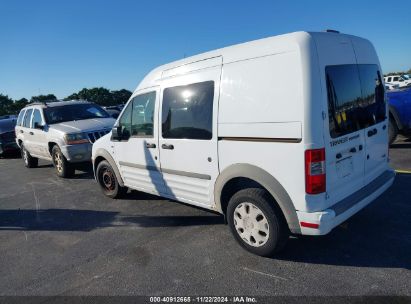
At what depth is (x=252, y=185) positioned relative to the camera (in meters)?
3.79

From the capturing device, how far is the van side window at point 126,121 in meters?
5.22

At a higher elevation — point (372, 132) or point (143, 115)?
point (143, 115)

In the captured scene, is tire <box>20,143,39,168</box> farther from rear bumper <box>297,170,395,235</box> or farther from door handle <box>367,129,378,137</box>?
door handle <box>367,129,378,137</box>

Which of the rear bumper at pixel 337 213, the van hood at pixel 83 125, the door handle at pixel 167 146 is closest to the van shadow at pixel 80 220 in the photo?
the door handle at pixel 167 146

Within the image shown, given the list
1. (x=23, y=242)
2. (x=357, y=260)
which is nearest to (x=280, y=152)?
(x=357, y=260)

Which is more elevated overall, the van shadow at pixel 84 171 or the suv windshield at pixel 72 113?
the suv windshield at pixel 72 113

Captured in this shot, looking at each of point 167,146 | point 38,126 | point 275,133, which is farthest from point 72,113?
point 275,133

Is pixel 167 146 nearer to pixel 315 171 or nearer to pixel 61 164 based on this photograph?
pixel 315 171

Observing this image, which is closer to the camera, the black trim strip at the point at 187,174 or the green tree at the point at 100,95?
the black trim strip at the point at 187,174

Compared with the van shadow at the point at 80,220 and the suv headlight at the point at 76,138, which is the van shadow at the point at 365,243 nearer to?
the van shadow at the point at 80,220

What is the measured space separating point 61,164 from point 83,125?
1.09m

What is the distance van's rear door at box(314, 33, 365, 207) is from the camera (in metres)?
3.12

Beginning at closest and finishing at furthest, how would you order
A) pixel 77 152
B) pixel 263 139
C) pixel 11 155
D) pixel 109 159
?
pixel 263 139, pixel 109 159, pixel 77 152, pixel 11 155

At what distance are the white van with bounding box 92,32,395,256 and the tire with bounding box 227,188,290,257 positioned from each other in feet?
0.04
